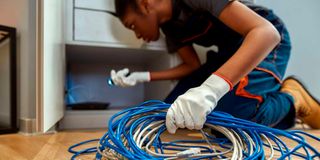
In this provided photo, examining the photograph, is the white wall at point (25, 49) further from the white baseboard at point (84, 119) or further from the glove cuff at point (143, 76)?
the glove cuff at point (143, 76)

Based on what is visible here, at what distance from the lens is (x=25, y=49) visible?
85cm

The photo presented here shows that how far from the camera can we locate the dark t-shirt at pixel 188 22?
2.30 feet

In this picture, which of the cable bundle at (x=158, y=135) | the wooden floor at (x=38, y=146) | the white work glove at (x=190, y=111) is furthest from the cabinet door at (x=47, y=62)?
the white work glove at (x=190, y=111)

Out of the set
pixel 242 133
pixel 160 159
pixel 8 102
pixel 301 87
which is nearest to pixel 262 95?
pixel 301 87

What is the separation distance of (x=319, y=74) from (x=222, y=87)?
4.07ft

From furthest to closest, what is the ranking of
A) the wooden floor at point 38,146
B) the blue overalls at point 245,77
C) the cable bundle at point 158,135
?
the blue overalls at point 245,77 < the wooden floor at point 38,146 < the cable bundle at point 158,135

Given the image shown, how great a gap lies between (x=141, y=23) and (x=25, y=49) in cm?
38

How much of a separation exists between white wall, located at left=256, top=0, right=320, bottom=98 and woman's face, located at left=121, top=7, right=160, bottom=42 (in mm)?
849

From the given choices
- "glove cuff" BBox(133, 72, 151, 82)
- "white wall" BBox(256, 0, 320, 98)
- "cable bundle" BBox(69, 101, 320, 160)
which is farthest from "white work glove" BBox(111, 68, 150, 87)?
"white wall" BBox(256, 0, 320, 98)

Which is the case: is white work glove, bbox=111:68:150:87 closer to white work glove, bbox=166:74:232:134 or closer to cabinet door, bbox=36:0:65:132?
cabinet door, bbox=36:0:65:132

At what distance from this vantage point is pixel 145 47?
1.01m

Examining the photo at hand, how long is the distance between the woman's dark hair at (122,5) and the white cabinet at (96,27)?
0.19 feet

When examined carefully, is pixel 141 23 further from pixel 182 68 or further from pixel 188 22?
pixel 182 68

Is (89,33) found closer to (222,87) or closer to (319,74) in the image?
(222,87)
